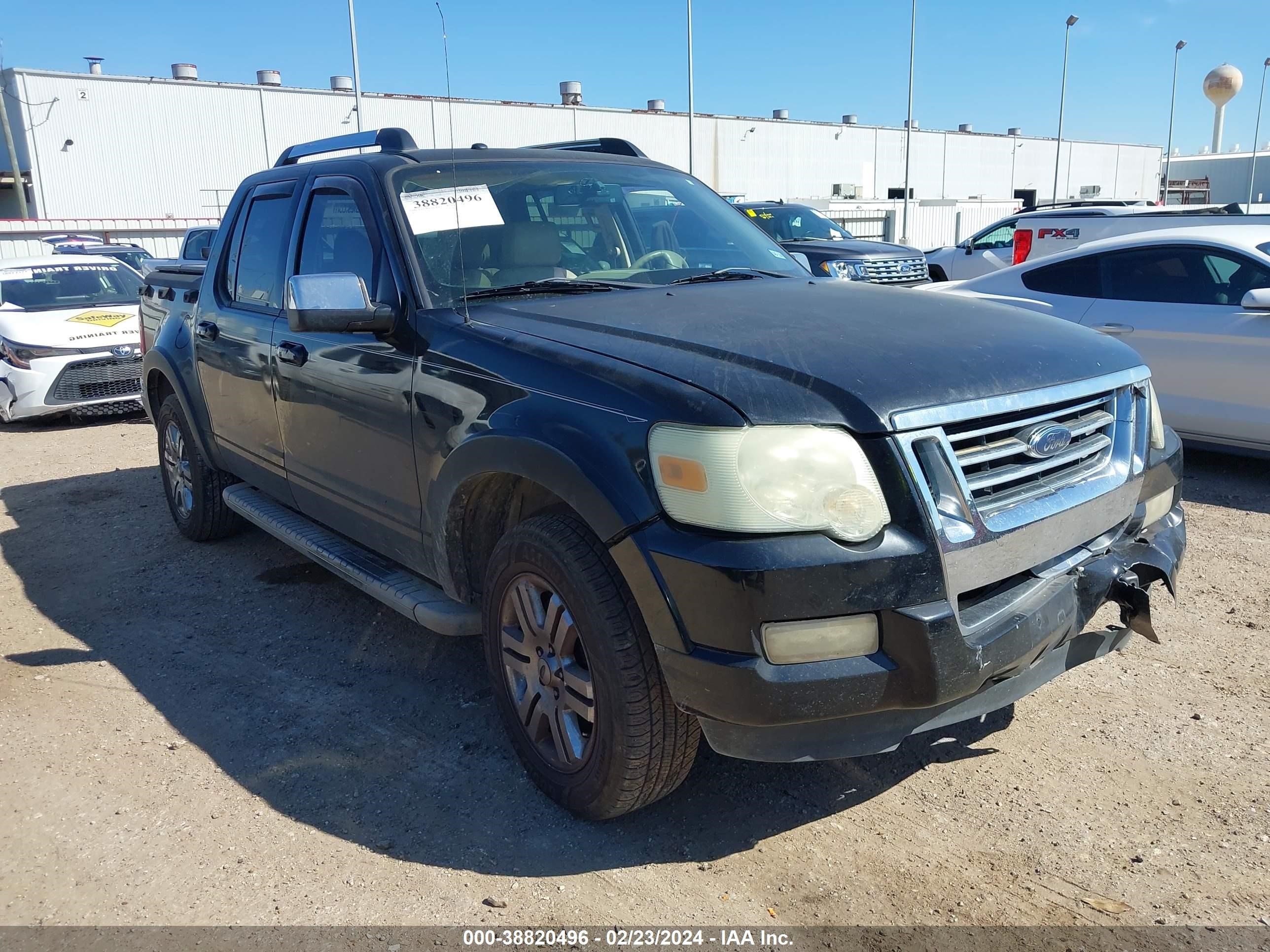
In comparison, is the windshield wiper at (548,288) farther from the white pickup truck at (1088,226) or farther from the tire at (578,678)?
the white pickup truck at (1088,226)

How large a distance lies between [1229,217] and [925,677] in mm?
8444

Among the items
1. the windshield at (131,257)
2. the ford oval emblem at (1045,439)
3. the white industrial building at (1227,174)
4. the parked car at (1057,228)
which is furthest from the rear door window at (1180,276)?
the white industrial building at (1227,174)

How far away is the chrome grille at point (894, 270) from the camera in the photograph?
12180 mm

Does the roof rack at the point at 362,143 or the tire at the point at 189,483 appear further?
the tire at the point at 189,483

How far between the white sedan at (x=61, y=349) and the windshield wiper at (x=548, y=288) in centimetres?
742

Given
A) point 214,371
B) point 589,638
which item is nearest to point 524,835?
point 589,638

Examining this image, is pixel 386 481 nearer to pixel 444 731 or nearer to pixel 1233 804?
pixel 444 731

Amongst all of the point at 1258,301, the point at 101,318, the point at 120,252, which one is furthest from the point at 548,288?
the point at 120,252

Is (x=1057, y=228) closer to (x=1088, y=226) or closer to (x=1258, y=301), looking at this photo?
(x=1088, y=226)

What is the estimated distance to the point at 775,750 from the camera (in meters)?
2.47

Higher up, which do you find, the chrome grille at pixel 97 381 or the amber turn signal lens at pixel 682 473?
the amber turn signal lens at pixel 682 473

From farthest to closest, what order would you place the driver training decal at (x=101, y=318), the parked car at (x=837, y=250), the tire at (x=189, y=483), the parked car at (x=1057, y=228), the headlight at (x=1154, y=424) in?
1. the parked car at (x=837, y=250)
2. the parked car at (x=1057, y=228)
3. the driver training decal at (x=101, y=318)
4. the tire at (x=189, y=483)
5. the headlight at (x=1154, y=424)

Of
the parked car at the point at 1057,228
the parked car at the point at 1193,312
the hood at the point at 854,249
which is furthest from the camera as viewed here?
the hood at the point at 854,249

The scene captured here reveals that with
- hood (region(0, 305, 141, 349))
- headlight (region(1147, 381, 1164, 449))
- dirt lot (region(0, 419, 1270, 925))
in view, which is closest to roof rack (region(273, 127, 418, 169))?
dirt lot (region(0, 419, 1270, 925))
